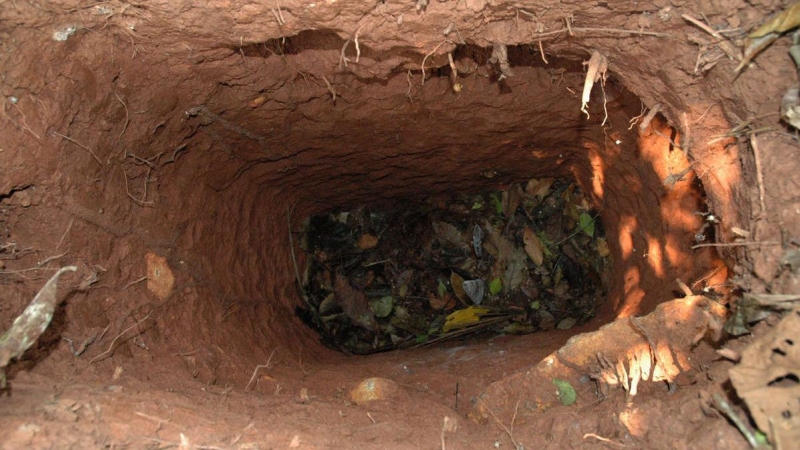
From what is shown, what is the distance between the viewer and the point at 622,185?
11.4 feet

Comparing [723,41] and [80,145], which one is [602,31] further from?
[80,145]

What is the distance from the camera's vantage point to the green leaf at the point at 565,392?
218 cm

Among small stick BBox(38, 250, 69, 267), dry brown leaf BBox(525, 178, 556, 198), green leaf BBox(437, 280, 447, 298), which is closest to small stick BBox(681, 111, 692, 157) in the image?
dry brown leaf BBox(525, 178, 556, 198)

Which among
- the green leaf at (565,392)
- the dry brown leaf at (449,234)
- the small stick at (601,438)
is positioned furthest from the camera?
the dry brown leaf at (449,234)

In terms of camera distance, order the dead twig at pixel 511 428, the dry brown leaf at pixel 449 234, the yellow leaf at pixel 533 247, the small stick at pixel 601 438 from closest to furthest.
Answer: the small stick at pixel 601 438
the dead twig at pixel 511 428
the yellow leaf at pixel 533 247
the dry brown leaf at pixel 449 234

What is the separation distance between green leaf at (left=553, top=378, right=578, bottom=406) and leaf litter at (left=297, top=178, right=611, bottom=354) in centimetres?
169

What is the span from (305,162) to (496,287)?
1.78 meters

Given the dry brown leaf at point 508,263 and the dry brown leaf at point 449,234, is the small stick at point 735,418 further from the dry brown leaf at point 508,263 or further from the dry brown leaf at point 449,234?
the dry brown leaf at point 449,234

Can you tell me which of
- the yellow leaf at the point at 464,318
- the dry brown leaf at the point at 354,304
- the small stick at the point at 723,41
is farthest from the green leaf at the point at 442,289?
the small stick at the point at 723,41

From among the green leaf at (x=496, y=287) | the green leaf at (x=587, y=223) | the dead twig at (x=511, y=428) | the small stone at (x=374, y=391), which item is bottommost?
the green leaf at (x=496, y=287)

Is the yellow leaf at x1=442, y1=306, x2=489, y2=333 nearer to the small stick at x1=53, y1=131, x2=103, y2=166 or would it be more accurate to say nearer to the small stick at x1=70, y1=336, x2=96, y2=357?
the small stick at x1=70, y1=336, x2=96, y2=357

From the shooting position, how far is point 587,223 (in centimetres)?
415

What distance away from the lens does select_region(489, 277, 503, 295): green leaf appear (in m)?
4.28

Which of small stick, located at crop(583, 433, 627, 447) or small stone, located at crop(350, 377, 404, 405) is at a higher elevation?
small stone, located at crop(350, 377, 404, 405)
